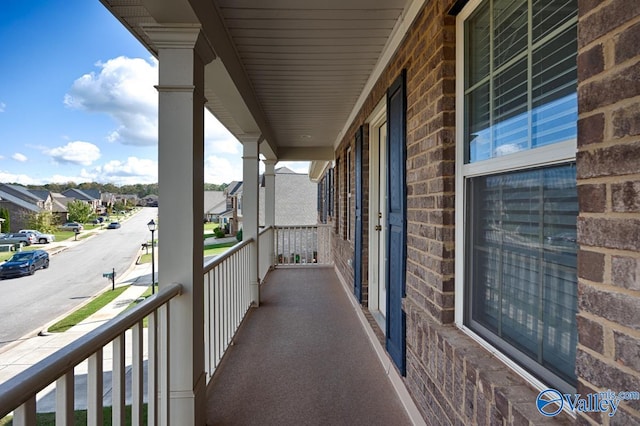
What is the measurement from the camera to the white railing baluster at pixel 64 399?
0.93 metres

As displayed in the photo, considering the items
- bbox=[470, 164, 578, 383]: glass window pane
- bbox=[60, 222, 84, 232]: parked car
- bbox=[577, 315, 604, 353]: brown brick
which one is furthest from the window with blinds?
bbox=[60, 222, 84, 232]: parked car

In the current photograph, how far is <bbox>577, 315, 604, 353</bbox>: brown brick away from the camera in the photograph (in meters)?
0.74

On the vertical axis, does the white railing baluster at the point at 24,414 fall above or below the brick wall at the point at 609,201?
below

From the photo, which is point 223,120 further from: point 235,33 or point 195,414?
point 195,414

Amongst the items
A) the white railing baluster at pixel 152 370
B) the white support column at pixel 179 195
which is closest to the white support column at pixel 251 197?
the white support column at pixel 179 195

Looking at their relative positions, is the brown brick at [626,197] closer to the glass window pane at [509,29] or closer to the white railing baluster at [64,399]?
the glass window pane at [509,29]

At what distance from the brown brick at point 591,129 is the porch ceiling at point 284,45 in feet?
4.86

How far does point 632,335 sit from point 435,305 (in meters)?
1.04

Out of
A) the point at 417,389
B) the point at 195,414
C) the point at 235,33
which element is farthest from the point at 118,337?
the point at 235,33

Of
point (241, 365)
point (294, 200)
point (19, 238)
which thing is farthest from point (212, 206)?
point (294, 200)

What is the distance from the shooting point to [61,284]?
2777 mm

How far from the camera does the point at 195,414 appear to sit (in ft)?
6.03

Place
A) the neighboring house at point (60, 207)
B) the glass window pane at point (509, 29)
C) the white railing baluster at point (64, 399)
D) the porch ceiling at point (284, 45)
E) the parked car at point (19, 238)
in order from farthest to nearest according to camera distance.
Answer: the neighboring house at point (60, 207), the porch ceiling at point (284, 45), the parked car at point (19, 238), the glass window pane at point (509, 29), the white railing baluster at point (64, 399)

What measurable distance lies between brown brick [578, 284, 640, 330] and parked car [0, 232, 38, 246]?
2248mm
